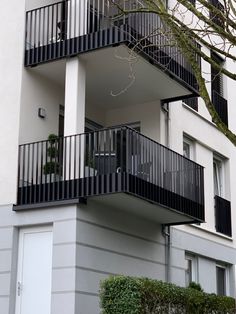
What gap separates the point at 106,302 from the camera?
1239 centimetres

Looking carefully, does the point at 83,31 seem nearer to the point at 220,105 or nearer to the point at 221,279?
A: the point at 220,105

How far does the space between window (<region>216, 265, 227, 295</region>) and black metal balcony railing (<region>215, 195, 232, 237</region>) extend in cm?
105

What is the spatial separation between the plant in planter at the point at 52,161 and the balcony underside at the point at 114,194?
357mm

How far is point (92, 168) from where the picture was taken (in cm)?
1419

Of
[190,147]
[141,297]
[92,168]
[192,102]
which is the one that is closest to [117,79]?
[92,168]

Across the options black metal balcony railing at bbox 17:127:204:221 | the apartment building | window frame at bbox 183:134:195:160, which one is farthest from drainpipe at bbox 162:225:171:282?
window frame at bbox 183:134:195:160

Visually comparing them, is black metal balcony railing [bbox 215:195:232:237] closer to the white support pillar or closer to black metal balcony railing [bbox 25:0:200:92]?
black metal balcony railing [bbox 25:0:200:92]

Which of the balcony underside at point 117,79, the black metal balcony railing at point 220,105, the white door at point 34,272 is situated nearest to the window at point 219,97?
the black metal balcony railing at point 220,105

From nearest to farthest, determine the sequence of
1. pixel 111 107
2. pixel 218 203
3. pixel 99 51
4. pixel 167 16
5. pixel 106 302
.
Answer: pixel 167 16 → pixel 106 302 → pixel 99 51 → pixel 111 107 → pixel 218 203

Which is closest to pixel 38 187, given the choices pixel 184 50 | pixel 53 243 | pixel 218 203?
pixel 53 243

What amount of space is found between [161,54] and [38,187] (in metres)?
4.35

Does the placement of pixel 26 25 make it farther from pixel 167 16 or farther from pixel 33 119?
pixel 167 16

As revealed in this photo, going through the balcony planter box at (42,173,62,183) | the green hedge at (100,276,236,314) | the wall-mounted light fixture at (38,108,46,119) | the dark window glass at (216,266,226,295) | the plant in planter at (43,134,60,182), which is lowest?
the green hedge at (100,276,236,314)

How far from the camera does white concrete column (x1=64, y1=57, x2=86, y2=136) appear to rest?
47.9 ft
